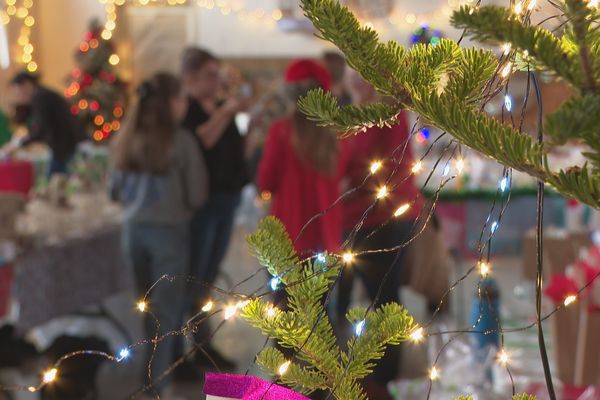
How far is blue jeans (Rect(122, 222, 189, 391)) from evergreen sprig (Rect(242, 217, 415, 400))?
2697 mm

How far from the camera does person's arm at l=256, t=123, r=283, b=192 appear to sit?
3.18 m

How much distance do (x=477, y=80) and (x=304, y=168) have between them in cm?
268

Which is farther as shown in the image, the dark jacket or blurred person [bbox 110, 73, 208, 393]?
the dark jacket

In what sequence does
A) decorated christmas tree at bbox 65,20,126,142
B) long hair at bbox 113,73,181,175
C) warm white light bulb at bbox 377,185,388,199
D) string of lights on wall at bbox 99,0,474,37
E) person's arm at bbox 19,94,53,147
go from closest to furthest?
warm white light bulb at bbox 377,185,388,199 → long hair at bbox 113,73,181,175 → person's arm at bbox 19,94,53,147 → decorated christmas tree at bbox 65,20,126,142 → string of lights on wall at bbox 99,0,474,37

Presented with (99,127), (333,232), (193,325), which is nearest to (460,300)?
(333,232)

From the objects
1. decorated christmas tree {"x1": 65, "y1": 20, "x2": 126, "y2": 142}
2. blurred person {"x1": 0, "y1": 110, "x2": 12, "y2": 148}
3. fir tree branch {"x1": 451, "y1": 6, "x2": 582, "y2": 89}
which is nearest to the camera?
fir tree branch {"x1": 451, "y1": 6, "x2": 582, "y2": 89}

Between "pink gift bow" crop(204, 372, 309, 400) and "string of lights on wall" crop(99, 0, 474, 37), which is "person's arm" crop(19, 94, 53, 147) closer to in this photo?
"string of lights on wall" crop(99, 0, 474, 37)

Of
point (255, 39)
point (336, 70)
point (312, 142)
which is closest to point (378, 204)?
point (312, 142)

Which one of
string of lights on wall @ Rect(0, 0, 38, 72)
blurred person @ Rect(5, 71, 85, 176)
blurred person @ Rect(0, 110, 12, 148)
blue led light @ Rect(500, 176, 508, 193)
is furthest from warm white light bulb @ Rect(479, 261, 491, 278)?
string of lights on wall @ Rect(0, 0, 38, 72)

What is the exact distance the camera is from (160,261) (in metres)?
3.34

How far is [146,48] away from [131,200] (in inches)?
295

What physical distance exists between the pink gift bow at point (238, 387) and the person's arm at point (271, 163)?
258 cm

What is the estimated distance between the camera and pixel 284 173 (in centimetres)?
325

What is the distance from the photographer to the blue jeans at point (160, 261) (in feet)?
10.9
